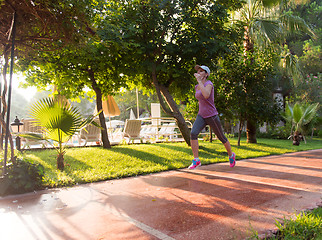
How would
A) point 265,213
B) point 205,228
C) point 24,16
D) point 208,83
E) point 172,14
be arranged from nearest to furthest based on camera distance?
point 205,228
point 265,213
point 24,16
point 208,83
point 172,14

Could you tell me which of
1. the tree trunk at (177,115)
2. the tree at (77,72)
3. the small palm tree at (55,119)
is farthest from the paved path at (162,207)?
the tree trunk at (177,115)

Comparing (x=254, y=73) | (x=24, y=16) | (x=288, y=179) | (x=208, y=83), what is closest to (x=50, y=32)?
(x=24, y=16)

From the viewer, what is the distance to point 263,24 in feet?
39.5

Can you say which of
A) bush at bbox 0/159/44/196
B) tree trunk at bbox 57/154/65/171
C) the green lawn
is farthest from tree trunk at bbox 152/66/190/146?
bush at bbox 0/159/44/196

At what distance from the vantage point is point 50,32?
4.84 meters

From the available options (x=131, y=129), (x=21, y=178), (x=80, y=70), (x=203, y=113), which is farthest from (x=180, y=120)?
(x=21, y=178)

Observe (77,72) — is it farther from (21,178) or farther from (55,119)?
(21,178)

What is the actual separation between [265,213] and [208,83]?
2.87 meters

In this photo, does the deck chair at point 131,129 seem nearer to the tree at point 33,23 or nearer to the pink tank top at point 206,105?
the pink tank top at point 206,105

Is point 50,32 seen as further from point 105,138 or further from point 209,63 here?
point 209,63

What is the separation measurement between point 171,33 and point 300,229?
812 centimetres

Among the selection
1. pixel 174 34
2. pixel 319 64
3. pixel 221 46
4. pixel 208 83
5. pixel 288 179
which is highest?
pixel 319 64

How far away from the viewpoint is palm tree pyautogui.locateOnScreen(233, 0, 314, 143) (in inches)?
469

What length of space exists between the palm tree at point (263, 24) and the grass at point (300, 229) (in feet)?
31.7
